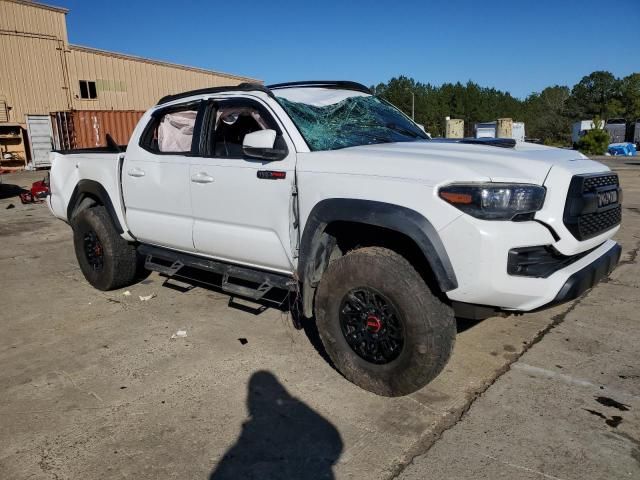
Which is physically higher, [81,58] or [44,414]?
[81,58]

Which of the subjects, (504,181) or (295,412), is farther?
(295,412)

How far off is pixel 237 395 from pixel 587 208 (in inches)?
92.7

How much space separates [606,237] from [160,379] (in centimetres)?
306

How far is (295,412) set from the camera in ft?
9.87

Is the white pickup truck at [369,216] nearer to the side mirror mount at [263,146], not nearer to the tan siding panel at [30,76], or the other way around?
the side mirror mount at [263,146]

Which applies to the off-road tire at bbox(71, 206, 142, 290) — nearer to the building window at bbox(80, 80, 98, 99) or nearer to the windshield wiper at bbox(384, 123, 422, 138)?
the windshield wiper at bbox(384, 123, 422, 138)

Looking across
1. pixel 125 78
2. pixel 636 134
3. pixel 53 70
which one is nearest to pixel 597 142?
pixel 636 134

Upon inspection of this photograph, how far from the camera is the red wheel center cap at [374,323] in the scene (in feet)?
9.96

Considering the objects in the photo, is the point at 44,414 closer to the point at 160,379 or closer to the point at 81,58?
the point at 160,379

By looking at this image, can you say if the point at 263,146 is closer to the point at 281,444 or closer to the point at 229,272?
the point at 229,272

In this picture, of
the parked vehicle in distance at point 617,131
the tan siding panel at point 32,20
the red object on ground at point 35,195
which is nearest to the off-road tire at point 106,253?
Result: the red object on ground at point 35,195

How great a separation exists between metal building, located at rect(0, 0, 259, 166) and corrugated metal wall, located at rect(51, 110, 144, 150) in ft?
0.65

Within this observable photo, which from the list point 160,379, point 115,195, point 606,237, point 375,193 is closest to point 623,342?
point 606,237

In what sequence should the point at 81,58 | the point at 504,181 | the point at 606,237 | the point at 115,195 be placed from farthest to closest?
the point at 81,58 < the point at 115,195 < the point at 606,237 < the point at 504,181
